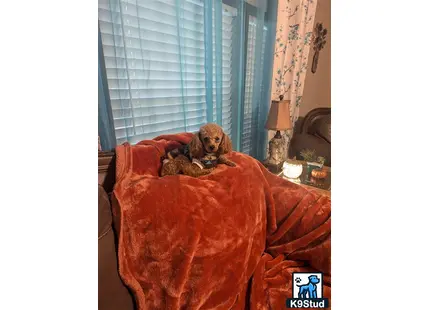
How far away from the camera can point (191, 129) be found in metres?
0.62

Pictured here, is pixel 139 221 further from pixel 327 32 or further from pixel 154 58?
pixel 327 32

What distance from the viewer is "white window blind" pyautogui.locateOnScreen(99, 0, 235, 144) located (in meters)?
0.55

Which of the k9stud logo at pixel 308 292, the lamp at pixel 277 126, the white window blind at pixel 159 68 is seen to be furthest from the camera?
the lamp at pixel 277 126

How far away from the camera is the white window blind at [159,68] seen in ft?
1.80

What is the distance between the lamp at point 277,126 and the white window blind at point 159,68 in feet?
0.52

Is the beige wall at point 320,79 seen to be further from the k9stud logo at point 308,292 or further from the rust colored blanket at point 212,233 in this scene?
the k9stud logo at point 308,292

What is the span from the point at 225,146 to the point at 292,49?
1.13ft

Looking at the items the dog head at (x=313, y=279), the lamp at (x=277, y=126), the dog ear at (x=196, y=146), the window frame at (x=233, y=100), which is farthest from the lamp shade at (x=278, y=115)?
the dog head at (x=313, y=279)

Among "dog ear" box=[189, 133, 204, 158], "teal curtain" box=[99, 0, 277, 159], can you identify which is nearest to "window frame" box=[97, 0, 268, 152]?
"teal curtain" box=[99, 0, 277, 159]

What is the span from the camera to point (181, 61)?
23.3 inches
